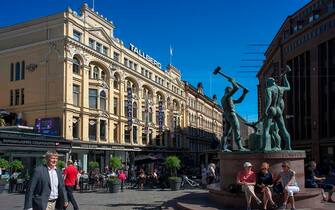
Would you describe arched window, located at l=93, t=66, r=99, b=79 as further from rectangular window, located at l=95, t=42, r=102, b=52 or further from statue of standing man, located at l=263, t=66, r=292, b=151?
statue of standing man, located at l=263, t=66, r=292, b=151

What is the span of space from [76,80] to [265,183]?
3519 cm

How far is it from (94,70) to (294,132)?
92.2 feet

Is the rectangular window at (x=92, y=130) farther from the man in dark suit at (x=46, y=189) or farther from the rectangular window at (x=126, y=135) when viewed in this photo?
the man in dark suit at (x=46, y=189)

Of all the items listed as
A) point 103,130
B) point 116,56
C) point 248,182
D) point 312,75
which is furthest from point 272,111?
point 116,56

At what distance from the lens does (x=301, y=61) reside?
5697 cm

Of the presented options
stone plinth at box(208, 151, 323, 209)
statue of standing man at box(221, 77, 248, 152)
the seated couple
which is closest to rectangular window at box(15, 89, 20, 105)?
statue of standing man at box(221, 77, 248, 152)

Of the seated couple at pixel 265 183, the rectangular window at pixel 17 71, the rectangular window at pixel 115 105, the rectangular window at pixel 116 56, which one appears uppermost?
the rectangular window at pixel 116 56

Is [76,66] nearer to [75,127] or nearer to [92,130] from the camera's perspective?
[75,127]

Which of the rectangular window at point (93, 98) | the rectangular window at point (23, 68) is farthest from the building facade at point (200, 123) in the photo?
the rectangular window at point (23, 68)

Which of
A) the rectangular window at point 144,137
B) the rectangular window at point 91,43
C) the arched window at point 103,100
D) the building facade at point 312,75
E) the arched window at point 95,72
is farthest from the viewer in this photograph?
the rectangular window at point 144,137

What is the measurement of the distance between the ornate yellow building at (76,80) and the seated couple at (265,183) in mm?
32772

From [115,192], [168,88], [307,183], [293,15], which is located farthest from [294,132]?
[307,183]

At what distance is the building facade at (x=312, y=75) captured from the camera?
49469 millimetres

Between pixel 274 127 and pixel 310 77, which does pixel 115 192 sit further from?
pixel 310 77
